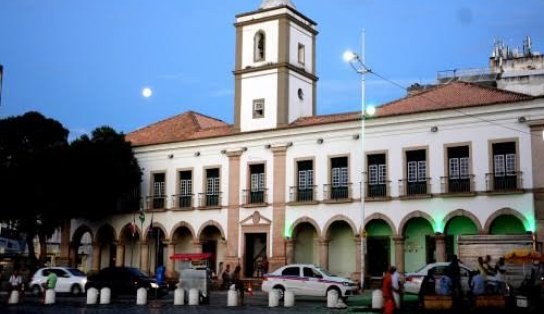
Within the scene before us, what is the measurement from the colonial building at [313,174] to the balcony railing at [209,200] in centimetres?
7

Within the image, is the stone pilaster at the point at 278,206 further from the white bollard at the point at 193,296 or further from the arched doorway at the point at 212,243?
the white bollard at the point at 193,296

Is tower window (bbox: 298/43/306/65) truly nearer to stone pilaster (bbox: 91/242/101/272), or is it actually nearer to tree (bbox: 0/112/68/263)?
tree (bbox: 0/112/68/263)

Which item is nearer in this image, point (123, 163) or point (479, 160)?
point (479, 160)

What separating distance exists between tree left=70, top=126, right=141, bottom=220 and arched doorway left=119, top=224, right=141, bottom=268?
4.65ft

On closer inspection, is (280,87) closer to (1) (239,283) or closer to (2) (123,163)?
(2) (123,163)

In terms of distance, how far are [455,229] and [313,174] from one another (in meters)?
7.85

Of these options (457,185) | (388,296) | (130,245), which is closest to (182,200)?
(130,245)

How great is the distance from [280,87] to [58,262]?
19259 mm

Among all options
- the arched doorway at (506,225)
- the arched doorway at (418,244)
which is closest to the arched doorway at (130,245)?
the arched doorway at (418,244)

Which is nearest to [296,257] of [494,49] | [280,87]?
[280,87]

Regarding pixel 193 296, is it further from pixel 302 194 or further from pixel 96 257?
pixel 96 257

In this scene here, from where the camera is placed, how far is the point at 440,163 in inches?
1348

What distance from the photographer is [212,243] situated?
4244cm

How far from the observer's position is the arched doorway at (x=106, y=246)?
46.1 metres
